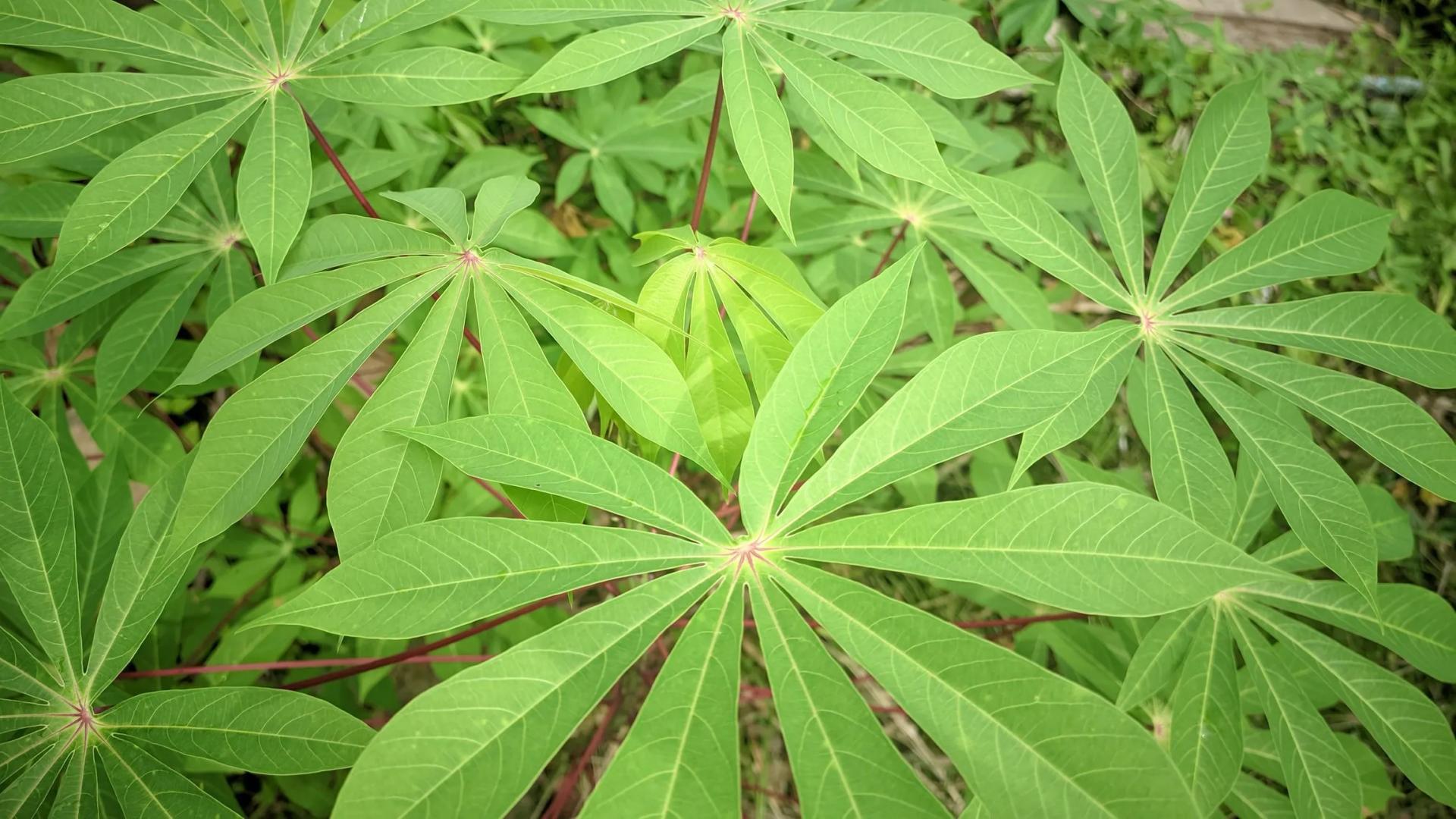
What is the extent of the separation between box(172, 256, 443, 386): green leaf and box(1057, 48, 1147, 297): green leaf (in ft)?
3.60

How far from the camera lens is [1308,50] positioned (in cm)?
293

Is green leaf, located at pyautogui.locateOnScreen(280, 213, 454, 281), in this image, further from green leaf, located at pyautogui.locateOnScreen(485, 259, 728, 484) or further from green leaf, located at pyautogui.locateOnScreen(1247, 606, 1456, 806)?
green leaf, located at pyautogui.locateOnScreen(1247, 606, 1456, 806)

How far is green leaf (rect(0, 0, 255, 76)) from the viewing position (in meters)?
0.97

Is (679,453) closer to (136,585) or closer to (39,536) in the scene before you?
(136,585)

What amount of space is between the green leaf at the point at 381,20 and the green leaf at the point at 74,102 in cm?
19

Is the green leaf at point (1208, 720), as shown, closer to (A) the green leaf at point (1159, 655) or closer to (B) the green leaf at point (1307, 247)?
(A) the green leaf at point (1159, 655)

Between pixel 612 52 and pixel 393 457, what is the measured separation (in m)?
0.63

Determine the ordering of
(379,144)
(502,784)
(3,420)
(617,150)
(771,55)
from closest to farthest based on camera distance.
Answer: (502,784), (3,420), (771,55), (617,150), (379,144)

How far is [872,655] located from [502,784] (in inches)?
15.2

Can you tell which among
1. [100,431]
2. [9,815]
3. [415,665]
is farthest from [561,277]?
[415,665]

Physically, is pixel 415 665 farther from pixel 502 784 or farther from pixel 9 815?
pixel 502 784

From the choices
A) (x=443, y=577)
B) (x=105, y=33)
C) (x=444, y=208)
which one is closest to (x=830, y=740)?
(x=443, y=577)

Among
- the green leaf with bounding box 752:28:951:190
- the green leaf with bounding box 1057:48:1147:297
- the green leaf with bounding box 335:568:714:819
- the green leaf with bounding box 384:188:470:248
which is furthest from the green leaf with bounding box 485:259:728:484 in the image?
the green leaf with bounding box 1057:48:1147:297

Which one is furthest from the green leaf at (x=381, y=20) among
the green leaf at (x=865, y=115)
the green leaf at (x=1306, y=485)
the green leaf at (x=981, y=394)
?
the green leaf at (x=1306, y=485)
